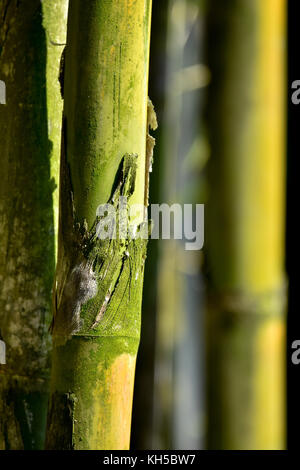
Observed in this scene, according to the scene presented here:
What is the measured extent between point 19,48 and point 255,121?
0.27 meters

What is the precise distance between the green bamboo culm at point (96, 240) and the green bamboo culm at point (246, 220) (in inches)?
6.6

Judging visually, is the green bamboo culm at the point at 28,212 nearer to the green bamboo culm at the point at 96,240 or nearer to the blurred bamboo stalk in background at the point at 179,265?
the green bamboo culm at the point at 96,240

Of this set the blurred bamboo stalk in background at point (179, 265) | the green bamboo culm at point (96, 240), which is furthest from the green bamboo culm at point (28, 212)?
the blurred bamboo stalk in background at point (179, 265)

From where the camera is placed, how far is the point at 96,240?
22.6 inches

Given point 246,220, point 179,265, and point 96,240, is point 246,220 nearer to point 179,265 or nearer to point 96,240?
point 96,240

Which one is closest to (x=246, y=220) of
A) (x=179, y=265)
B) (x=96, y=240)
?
(x=96, y=240)

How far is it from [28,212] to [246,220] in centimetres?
24

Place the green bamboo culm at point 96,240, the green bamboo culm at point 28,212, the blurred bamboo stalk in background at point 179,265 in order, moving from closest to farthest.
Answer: the green bamboo culm at point 96,240, the green bamboo culm at point 28,212, the blurred bamboo stalk in background at point 179,265

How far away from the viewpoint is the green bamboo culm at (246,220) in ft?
2.36

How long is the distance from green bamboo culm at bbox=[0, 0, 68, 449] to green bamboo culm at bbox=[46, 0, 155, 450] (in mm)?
101

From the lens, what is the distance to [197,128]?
1.52m

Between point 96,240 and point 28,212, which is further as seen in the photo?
point 28,212
